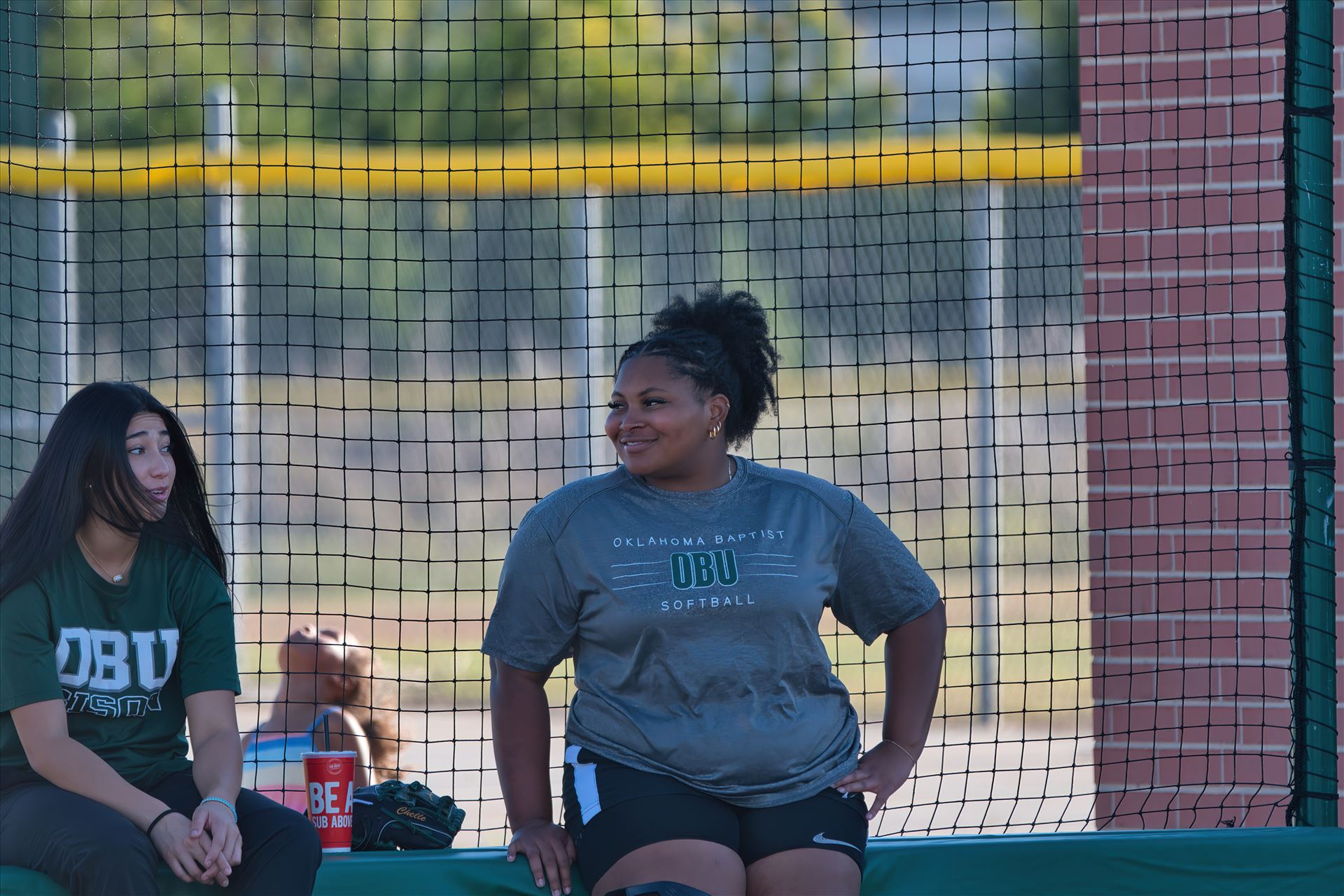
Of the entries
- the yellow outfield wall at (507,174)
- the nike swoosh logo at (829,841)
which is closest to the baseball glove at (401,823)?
the nike swoosh logo at (829,841)

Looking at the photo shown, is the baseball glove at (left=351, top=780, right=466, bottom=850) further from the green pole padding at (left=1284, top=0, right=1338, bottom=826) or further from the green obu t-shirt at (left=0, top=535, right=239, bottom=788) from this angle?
the green pole padding at (left=1284, top=0, right=1338, bottom=826)

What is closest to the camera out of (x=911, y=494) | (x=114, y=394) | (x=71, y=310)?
(x=114, y=394)

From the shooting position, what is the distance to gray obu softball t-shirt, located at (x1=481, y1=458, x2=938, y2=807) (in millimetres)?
2631

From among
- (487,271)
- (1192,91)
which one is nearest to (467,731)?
(487,271)

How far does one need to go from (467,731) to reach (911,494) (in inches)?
99.3

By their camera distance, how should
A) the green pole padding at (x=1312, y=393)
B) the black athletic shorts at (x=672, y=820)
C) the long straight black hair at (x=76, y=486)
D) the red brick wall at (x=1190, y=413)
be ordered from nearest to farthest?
the black athletic shorts at (x=672, y=820)
the long straight black hair at (x=76, y=486)
the green pole padding at (x=1312, y=393)
the red brick wall at (x=1190, y=413)

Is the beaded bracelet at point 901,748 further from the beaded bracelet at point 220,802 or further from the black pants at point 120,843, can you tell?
the beaded bracelet at point 220,802

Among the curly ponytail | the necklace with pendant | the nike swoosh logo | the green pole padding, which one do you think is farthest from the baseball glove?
the green pole padding

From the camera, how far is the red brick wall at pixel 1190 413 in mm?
3693

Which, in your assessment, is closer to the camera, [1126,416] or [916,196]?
[1126,416]

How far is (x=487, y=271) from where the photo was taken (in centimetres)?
698

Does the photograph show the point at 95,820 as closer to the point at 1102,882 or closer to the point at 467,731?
the point at 1102,882

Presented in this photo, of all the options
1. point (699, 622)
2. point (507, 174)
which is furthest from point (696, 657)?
point (507, 174)

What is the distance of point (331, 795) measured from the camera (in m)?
2.96
